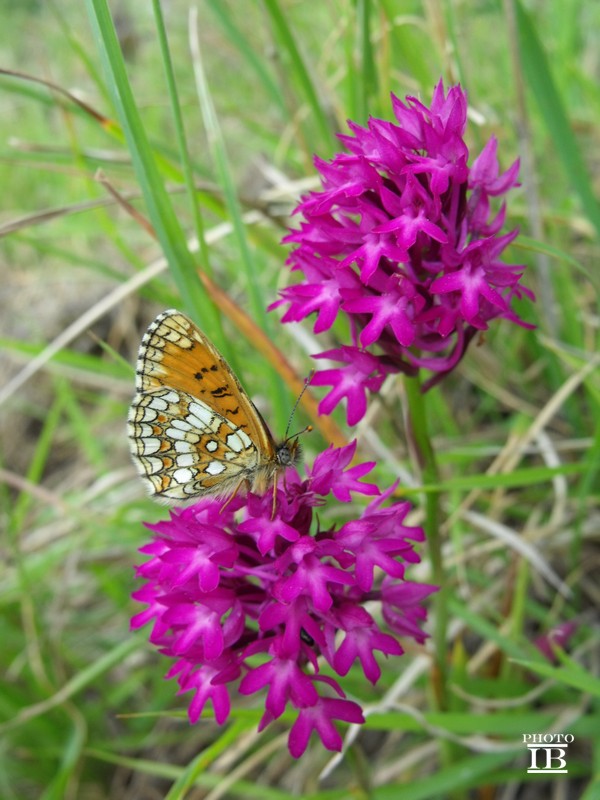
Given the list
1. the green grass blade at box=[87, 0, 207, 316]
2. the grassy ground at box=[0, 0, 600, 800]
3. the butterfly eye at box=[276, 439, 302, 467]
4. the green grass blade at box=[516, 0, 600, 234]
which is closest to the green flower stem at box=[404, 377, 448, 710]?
the grassy ground at box=[0, 0, 600, 800]

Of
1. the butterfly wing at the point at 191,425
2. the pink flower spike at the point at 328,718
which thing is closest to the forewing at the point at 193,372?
the butterfly wing at the point at 191,425

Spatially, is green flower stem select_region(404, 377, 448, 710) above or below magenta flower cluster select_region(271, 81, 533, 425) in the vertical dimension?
below

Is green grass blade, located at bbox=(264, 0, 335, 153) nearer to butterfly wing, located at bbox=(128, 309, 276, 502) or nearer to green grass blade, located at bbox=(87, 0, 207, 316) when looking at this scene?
green grass blade, located at bbox=(87, 0, 207, 316)

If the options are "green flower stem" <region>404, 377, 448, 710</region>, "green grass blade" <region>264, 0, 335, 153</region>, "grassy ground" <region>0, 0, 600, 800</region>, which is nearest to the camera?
"green flower stem" <region>404, 377, 448, 710</region>

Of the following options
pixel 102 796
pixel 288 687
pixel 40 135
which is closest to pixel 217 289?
pixel 288 687

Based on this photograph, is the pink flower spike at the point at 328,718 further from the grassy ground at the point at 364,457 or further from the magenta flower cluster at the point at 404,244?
the magenta flower cluster at the point at 404,244

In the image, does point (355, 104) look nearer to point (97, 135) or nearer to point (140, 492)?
point (140, 492)

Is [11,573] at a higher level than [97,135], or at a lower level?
lower
